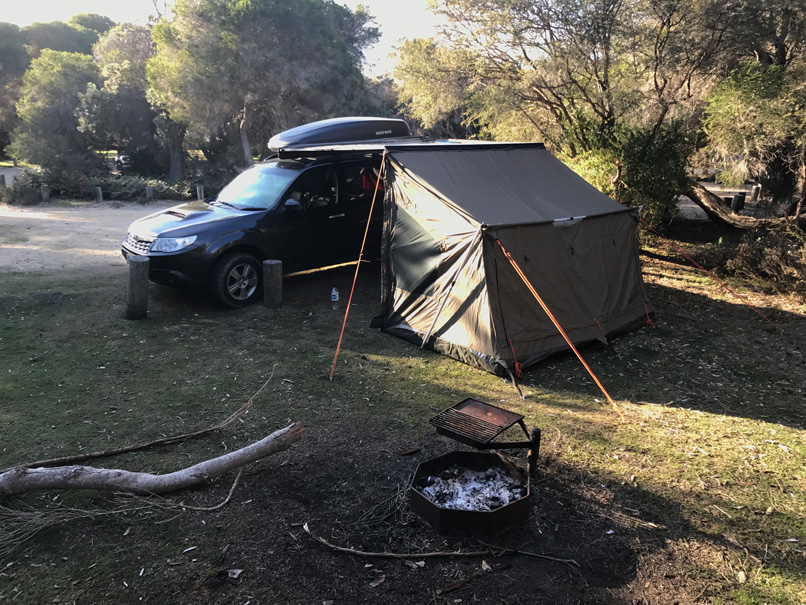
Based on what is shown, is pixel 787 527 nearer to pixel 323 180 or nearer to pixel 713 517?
pixel 713 517

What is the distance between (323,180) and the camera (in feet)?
26.7

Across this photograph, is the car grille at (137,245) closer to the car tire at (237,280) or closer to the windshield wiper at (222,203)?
the car tire at (237,280)

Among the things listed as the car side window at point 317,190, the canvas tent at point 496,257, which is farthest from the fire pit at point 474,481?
the car side window at point 317,190

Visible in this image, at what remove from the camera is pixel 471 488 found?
3633 mm

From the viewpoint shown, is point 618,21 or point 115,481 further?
point 618,21

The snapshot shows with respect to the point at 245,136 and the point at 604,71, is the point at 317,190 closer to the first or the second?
the point at 604,71

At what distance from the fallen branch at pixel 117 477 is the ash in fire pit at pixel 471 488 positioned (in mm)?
1229

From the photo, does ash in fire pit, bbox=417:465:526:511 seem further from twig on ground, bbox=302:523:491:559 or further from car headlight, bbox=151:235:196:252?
car headlight, bbox=151:235:196:252

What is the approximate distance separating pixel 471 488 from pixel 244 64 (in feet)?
64.0

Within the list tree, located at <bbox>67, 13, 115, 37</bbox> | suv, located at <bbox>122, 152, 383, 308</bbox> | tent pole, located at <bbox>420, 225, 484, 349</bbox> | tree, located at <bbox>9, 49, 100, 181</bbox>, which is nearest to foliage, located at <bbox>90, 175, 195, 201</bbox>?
tree, located at <bbox>9, 49, 100, 181</bbox>

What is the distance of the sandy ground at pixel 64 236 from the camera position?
9.61 m

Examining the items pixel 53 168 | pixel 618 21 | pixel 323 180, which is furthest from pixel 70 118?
pixel 618 21

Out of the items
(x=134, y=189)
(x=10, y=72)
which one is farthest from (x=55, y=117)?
(x=10, y=72)

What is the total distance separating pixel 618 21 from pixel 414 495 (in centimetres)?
964
